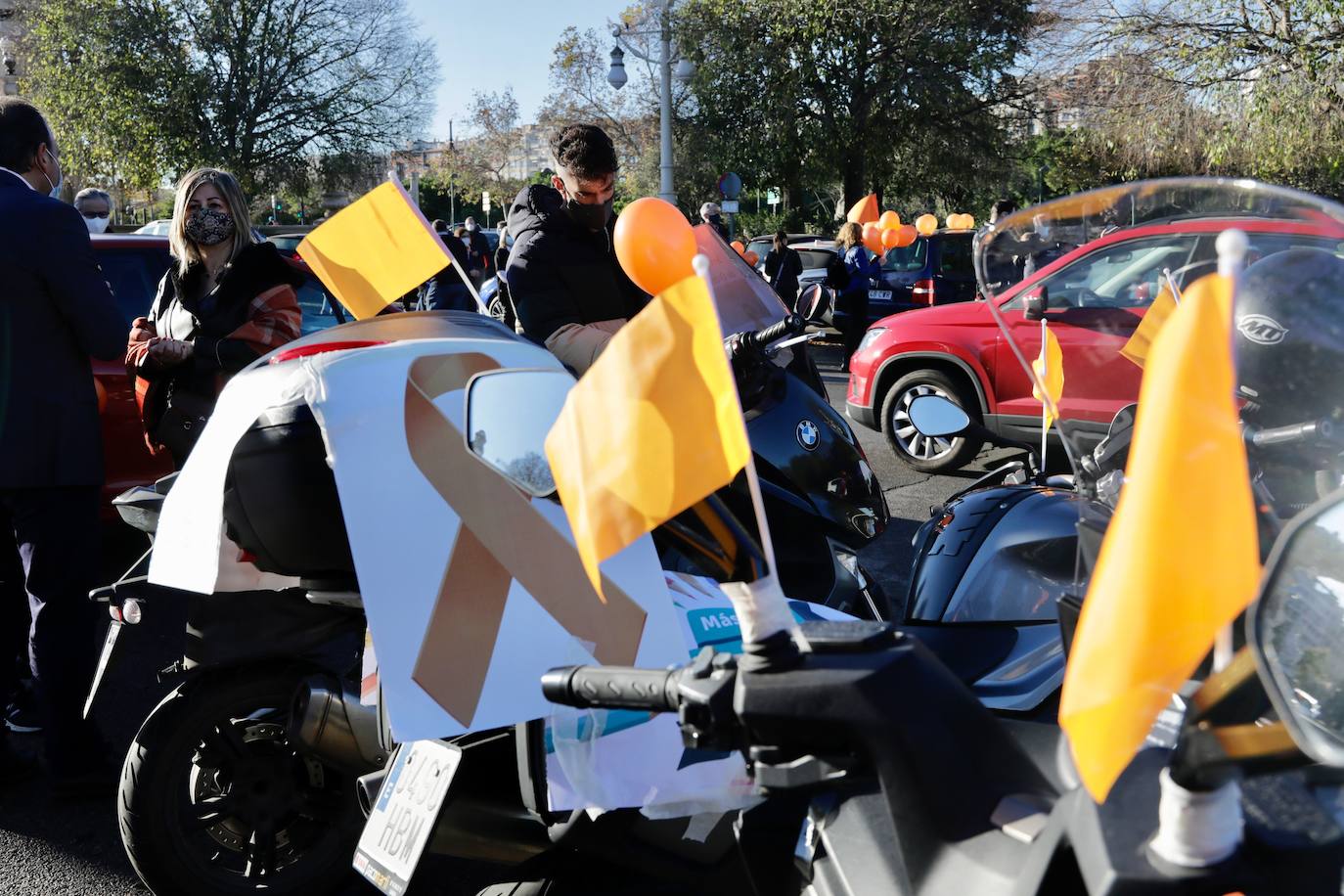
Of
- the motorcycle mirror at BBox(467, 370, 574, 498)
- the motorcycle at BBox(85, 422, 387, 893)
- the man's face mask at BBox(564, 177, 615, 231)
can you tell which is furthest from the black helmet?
the man's face mask at BBox(564, 177, 615, 231)

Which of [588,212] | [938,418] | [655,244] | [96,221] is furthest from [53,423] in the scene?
[96,221]

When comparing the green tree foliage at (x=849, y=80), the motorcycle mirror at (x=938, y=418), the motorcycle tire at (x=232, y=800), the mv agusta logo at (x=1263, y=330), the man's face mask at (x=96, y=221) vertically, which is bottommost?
the motorcycle tire at (x=232, y=800)

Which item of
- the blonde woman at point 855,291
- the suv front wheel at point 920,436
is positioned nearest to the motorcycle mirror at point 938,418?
the suv front wheel at point 920,436

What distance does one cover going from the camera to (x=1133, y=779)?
3.54 feet

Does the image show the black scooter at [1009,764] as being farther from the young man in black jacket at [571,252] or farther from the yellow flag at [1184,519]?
the young man in black jacket at [571,252]

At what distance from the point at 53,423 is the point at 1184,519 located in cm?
329

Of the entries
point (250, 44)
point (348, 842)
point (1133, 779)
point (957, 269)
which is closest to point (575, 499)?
point (1133, 779)

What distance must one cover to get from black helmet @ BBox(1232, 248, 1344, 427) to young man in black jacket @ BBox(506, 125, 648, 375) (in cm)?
234

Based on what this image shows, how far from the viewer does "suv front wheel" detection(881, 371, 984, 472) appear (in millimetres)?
7875

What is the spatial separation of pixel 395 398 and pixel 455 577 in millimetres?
341

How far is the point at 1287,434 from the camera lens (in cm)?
141

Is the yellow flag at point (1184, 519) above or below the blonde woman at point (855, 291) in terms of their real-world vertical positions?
above

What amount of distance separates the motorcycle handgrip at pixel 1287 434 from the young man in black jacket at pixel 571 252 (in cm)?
231

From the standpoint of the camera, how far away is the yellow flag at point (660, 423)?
108cm
